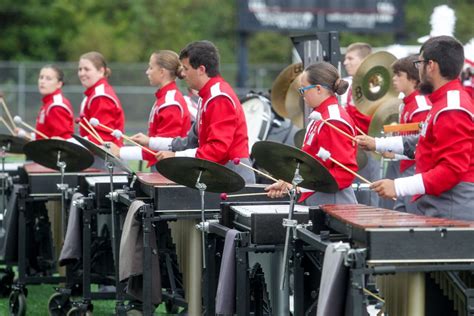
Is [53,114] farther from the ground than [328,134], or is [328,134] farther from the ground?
[53,114]

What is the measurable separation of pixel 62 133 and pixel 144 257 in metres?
3.52

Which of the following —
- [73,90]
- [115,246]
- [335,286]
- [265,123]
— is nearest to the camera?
[335,286]

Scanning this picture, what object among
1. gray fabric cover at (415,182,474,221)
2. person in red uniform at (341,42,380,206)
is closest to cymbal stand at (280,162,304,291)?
gray fabric cover at (415,182,474,221)

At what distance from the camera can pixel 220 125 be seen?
7273 mm

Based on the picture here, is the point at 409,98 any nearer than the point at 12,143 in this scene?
Yes

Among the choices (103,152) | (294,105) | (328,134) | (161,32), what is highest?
(161,32)

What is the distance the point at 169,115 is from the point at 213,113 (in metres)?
1.68

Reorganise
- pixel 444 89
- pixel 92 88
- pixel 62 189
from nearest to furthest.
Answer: pixel 444 89 < pixel 62 189 < pixel 92 88

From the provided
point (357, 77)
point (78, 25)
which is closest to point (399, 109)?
point (357, 77)

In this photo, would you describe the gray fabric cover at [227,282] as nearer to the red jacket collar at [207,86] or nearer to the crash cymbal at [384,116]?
the red jacket collar at [207,86]

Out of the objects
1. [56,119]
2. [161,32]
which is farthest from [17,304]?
[161,32]

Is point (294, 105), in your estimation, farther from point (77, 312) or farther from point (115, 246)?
point (77, 312)

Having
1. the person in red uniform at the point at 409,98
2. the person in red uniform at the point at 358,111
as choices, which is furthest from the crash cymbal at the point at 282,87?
the person in red uniform at the point at 409,98

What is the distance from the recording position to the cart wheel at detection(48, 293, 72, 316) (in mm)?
8477
